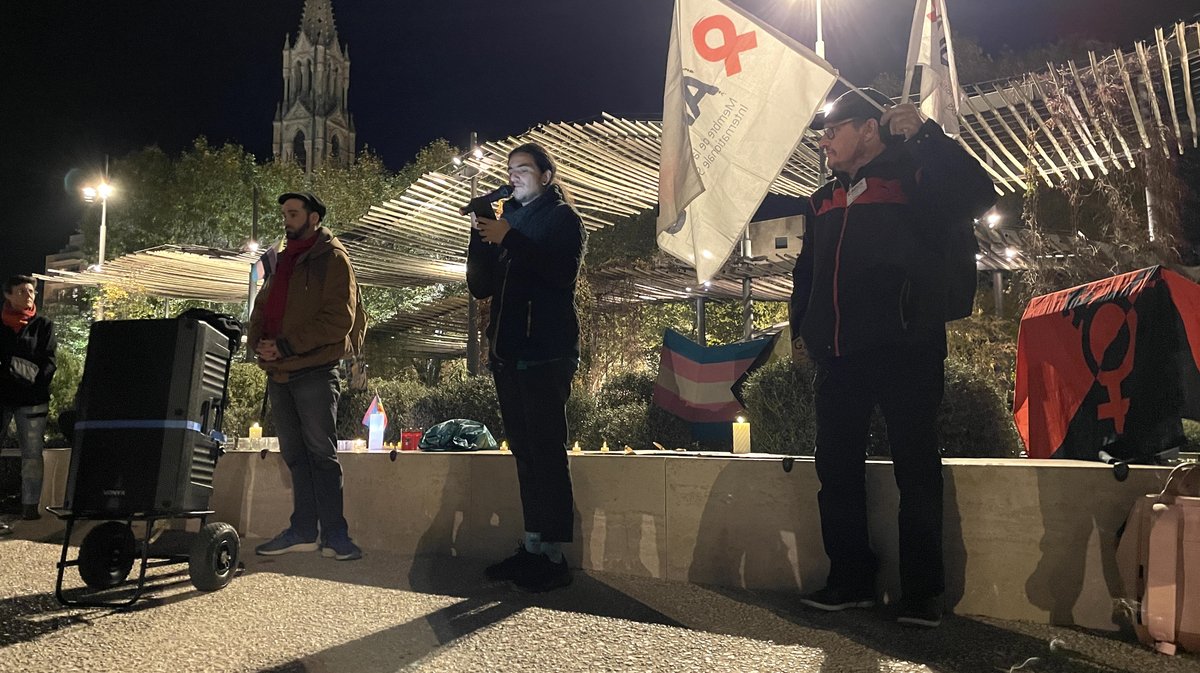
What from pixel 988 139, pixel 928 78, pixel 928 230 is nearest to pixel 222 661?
pixel 928 230

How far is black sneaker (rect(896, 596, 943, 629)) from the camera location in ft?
8.18

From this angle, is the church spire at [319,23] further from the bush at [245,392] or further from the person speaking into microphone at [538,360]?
the person speaking into microphone at [538,360]

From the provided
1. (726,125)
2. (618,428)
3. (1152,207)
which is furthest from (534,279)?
(1152,207)

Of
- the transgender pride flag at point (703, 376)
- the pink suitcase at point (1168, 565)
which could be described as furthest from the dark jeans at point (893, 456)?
the transgender pride flag at point (703, 376)

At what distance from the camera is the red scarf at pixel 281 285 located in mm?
3893

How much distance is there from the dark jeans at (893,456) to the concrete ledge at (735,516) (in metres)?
0.19

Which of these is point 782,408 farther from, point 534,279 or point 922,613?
point 922,613

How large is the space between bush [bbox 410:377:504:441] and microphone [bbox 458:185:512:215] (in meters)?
3.45

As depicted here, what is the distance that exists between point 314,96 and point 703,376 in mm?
87124

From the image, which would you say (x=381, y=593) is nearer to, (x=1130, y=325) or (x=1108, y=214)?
(x=1130, y=325)

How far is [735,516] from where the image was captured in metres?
3.16

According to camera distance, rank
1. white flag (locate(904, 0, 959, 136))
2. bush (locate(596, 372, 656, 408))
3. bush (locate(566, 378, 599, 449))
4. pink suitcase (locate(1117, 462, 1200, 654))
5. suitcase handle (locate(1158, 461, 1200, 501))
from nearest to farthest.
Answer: pink suitcase (locate(1117, 462, 1200, 654)) → suitcase handle (locate(1158, 461, 1200, 501)) → white flag (locate(904, 0, 959, 136)) → bush (locate(566, 378, 599, 449)) → bush (locate(596, 372, 656, 408))

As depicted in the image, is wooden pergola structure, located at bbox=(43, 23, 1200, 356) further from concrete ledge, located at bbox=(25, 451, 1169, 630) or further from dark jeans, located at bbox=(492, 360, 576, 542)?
dark jeans, located at bbox=(492, 360, 576, 542)

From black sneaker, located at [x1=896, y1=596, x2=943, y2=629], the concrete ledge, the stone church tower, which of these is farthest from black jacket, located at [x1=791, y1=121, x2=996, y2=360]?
the stone church tower
